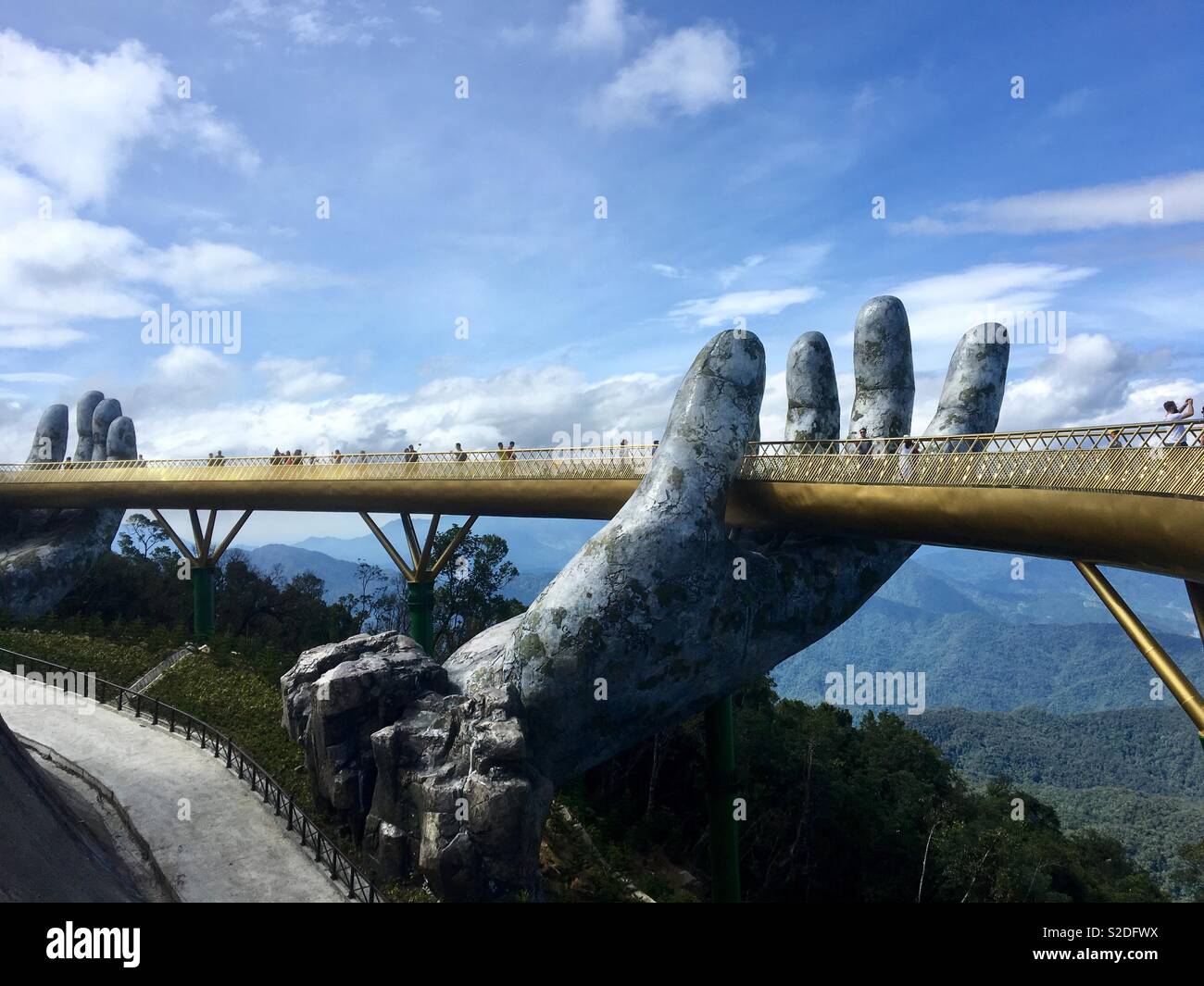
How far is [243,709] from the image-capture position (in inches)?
1070

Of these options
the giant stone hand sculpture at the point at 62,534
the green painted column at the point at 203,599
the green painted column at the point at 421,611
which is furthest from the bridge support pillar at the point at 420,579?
the giant stone hand sculpture at the point at 62,534

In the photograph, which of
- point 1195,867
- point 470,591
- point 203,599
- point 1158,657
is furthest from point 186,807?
point 1195,867

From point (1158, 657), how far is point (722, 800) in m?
12.5

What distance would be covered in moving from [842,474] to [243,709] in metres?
19.5

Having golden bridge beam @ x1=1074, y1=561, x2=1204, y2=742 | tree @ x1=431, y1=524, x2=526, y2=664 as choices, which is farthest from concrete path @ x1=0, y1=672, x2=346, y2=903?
tree @ x1=431, y1=524, x2=526, y2=664

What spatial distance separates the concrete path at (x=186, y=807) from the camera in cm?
1866

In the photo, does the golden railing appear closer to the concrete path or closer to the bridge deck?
the bridge deck

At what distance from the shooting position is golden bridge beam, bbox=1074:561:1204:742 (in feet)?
45.6

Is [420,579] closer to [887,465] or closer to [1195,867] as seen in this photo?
[887,465]

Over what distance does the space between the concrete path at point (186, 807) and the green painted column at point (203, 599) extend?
8018 millimetres

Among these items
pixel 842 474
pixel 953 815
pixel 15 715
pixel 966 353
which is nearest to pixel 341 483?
pixel 15 715

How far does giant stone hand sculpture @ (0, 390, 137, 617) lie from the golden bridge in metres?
4.70

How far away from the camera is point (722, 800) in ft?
78.3
